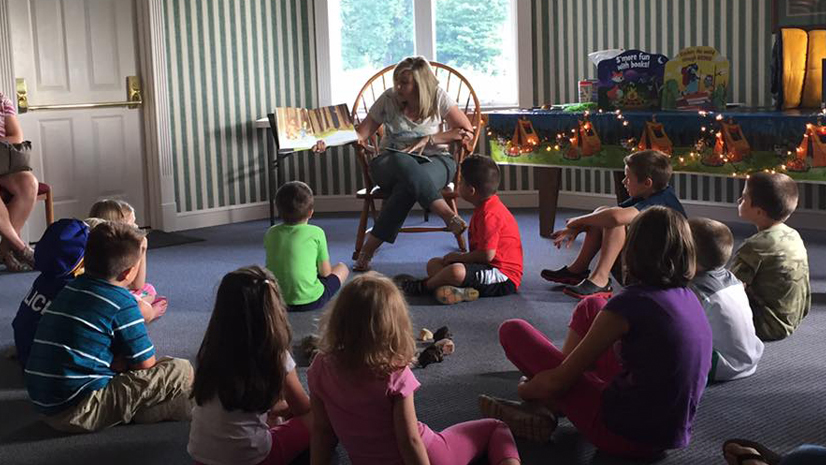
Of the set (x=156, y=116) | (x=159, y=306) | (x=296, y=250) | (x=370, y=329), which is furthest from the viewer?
(x=156, y=116)

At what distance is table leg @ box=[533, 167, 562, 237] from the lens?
540 centimetres

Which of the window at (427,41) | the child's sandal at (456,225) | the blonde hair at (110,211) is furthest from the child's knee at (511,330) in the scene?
the window at (427,41)

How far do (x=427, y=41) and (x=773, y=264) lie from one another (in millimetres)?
3872

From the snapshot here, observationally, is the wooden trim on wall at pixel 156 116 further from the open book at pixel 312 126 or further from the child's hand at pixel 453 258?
the child's hand at pixel 453 258

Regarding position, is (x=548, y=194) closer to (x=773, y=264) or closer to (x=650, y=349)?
(x=773, y=264)

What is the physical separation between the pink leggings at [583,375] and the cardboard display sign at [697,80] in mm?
2556

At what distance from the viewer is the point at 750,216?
3414mm

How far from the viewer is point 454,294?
3967mm

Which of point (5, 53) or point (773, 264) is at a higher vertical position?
point (5, 53)

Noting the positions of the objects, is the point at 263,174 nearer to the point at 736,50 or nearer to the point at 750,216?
the point at 736,50

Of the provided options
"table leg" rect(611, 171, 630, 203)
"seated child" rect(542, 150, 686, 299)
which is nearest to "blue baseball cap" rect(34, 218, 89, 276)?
"seated child" rect(542, 150, 686, 299)

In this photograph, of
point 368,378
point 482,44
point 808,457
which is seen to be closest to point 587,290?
point 368,378

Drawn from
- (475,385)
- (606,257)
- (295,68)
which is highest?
(295,68)

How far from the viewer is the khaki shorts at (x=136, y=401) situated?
8.59 feet
